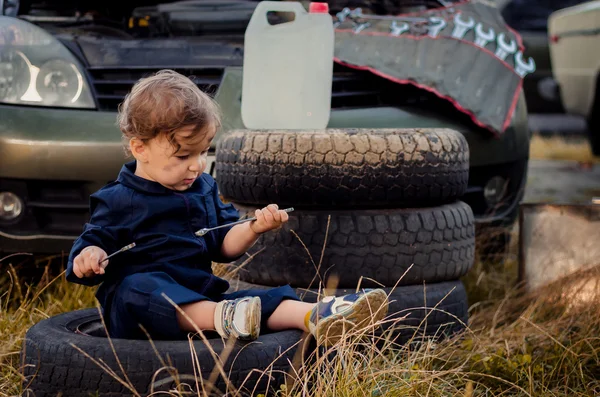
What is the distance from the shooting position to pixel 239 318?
2307mm

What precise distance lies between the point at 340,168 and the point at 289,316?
633mm

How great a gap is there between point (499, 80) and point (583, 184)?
163 inches

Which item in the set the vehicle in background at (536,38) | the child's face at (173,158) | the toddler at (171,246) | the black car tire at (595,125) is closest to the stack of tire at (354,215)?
the toddler at (171,246)

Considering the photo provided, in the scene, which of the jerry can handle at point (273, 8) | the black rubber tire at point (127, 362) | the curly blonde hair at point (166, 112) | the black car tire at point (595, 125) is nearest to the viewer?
the black rubber tire at point (127, 362)

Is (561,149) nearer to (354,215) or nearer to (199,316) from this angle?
(354,215)

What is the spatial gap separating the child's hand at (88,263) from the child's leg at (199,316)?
0.24m

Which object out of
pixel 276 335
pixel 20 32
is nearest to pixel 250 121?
pixel 20 32

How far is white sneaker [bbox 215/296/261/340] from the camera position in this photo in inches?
89.9

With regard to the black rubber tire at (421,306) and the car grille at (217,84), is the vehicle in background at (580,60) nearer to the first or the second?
→ the car grille at (217,84)

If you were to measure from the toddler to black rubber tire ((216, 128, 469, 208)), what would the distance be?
404 millimetres

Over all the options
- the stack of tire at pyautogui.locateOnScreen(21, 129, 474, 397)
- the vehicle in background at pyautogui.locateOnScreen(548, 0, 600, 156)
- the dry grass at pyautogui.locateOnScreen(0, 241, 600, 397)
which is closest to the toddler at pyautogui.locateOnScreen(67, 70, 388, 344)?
the dry grass at pyautogui.locateOnScreen(0, 241, 600, 397)

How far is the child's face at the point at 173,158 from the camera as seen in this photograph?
2.45 meters

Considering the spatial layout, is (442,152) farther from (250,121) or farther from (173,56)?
(173,56)

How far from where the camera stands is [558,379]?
273cm
